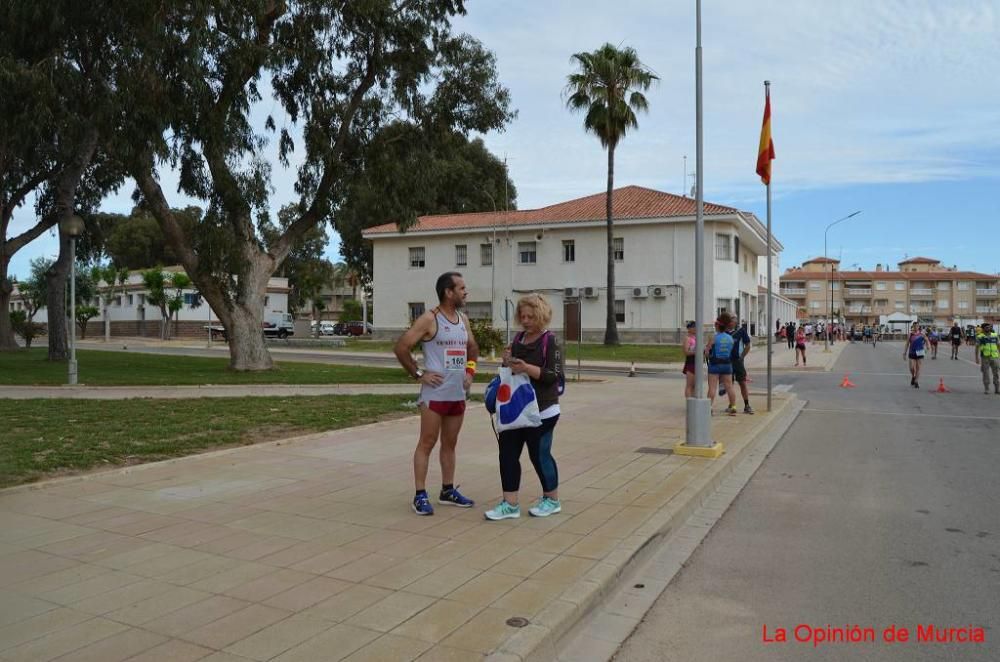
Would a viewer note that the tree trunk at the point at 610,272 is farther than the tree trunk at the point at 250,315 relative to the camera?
Yes

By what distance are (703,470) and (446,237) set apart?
4068cm

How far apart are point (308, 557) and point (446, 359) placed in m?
1.71

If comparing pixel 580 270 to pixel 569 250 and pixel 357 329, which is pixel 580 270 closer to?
pixel 569 250

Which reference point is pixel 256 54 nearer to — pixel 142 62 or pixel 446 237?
pixel 142 62

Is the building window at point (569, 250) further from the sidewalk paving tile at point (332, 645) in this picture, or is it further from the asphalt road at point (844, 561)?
the sidewalk paving tile at point (332, 645)

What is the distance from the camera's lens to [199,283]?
20250 millimetres

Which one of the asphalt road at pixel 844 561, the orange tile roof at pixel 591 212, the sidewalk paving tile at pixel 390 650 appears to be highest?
the orange tile roof at pixel 591 212

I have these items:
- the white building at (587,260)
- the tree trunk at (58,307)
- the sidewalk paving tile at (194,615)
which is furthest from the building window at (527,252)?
the sidewalk paving tile at (194,615)

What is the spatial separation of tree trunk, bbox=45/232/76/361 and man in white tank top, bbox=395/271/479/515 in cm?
2346

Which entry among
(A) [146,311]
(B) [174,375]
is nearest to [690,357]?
(B) [174,375]

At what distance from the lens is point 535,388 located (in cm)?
574

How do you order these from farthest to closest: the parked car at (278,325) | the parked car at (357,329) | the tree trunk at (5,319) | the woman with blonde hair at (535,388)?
the parked car at (357,329) → the parked car at (278,325) → the tree trunk at (5,319) → the woman with blonde hair at (535,388)

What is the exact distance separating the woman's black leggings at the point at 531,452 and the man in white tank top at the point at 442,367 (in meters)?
0.46

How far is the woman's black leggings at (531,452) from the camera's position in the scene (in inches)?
227
